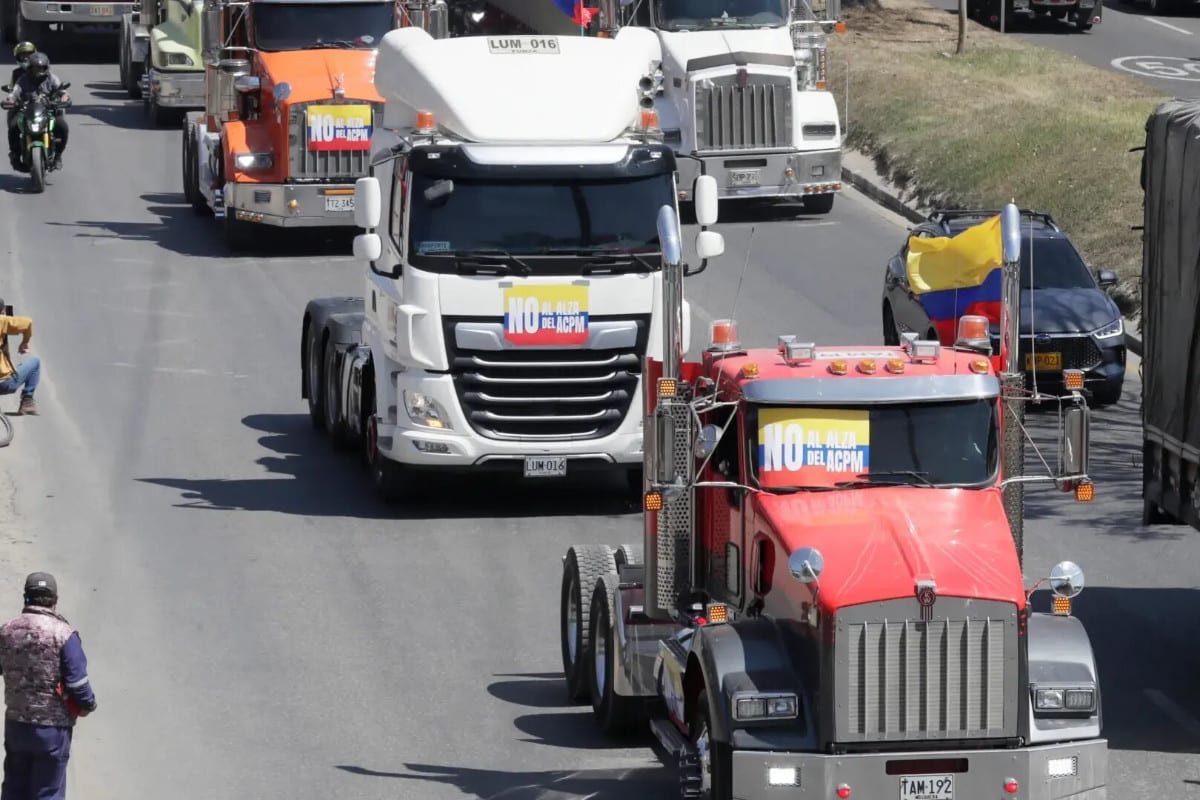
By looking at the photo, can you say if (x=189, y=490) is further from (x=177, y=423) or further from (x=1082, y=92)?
(x=1082, y=92)

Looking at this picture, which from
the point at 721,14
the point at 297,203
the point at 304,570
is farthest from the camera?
the point at 721,14

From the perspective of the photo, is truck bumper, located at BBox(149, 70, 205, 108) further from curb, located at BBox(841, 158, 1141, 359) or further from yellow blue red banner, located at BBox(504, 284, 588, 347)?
yellow blue red banner, located at BBox(504, 284, 588, 347)

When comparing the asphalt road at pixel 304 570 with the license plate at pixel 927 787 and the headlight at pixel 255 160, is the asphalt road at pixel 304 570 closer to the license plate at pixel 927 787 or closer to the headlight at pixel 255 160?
the headlight at pixel 255 160

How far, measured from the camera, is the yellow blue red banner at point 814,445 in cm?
1158

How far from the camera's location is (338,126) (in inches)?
1135

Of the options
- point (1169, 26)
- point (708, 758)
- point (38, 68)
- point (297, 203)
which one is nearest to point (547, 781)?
point (708, 758)

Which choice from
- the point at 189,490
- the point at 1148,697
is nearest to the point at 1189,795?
the point at 1148,697

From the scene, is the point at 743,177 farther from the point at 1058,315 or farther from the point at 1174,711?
the point at 1174,711

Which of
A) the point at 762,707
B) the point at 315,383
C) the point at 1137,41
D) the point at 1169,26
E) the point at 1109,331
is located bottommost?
the point at 315,383

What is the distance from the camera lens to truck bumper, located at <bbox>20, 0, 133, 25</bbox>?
44.8m

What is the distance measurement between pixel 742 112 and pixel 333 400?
40.6 ft

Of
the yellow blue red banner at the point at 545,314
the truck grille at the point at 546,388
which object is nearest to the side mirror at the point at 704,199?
the truck grille at the point at 546,388

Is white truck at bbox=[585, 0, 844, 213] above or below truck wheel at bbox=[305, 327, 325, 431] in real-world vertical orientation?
above

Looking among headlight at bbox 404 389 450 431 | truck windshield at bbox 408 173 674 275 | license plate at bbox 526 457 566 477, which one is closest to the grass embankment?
truck windshield at bbox 408 173 674 275
